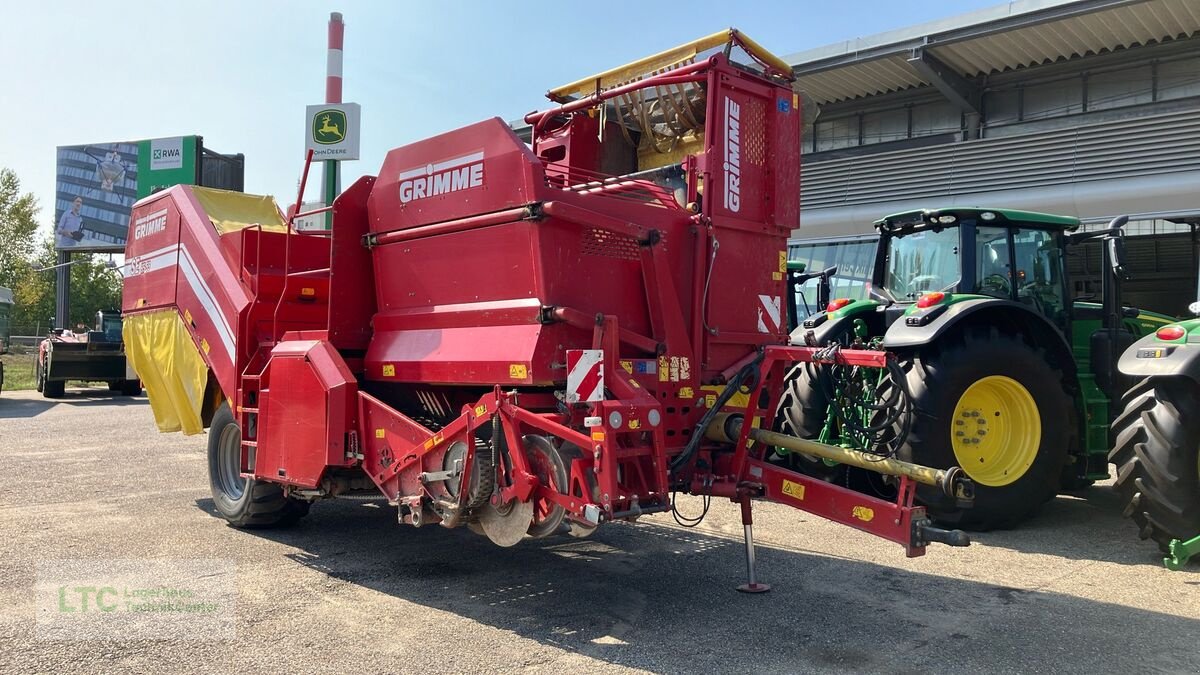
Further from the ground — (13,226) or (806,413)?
(13,226)

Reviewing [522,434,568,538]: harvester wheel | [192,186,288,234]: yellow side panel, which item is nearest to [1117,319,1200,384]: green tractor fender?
[522,434,568,538]: harvester wheel

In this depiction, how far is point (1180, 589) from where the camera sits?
4.85m

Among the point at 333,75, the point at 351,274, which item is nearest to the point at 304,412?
the point at 351,274

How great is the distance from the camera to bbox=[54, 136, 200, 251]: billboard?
118ft

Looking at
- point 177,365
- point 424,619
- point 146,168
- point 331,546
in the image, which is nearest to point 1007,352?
point 424,619

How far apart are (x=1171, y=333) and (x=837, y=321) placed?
2.32 meters

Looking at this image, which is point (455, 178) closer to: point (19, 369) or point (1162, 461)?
point (1162, 461)

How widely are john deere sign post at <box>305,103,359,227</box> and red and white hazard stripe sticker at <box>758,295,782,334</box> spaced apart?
479 inches

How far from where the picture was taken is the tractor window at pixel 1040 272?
7.04 m

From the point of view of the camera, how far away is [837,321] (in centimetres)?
715

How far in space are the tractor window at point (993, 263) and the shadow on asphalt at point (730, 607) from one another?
2.59 metres

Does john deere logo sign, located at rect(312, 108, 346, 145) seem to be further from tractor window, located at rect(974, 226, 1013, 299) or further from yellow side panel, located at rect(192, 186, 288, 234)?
→ tractor window, located at rect(974, 226, 1013, 299)
